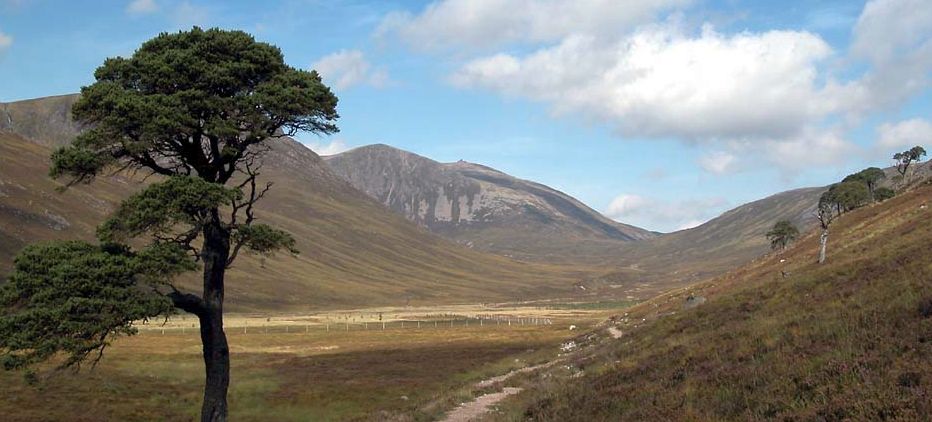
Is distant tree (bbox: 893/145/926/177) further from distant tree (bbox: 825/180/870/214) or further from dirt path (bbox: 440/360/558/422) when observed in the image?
dirt path (bbox: 440/360/558/422)

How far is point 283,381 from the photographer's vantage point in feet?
153

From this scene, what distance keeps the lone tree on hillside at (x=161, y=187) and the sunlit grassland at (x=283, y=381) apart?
2731 millimetres

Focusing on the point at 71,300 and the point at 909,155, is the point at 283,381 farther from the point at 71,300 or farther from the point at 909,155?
the point at 909,155

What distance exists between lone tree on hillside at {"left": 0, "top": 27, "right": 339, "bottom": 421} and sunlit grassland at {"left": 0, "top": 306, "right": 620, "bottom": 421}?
273 cm

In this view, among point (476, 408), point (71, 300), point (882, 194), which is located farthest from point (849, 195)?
point (71, 300)

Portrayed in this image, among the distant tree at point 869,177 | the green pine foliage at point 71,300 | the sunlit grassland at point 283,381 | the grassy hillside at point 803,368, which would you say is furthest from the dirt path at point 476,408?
the distant tree at point 869,177

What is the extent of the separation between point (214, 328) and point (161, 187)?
6.01 m

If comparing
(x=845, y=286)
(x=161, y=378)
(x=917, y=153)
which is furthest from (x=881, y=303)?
(x=917, y=153)

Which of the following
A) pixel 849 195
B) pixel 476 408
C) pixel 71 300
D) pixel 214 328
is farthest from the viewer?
pixel 849 195

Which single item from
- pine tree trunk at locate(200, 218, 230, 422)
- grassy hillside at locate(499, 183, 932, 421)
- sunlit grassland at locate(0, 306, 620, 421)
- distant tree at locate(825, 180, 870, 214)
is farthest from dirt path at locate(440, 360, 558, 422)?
distant tree at locate(825, 180, 870, 214)

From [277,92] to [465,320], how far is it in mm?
118394

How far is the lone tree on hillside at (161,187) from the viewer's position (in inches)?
761

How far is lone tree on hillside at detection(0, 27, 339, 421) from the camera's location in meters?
19.3

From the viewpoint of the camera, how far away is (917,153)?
111 metres
